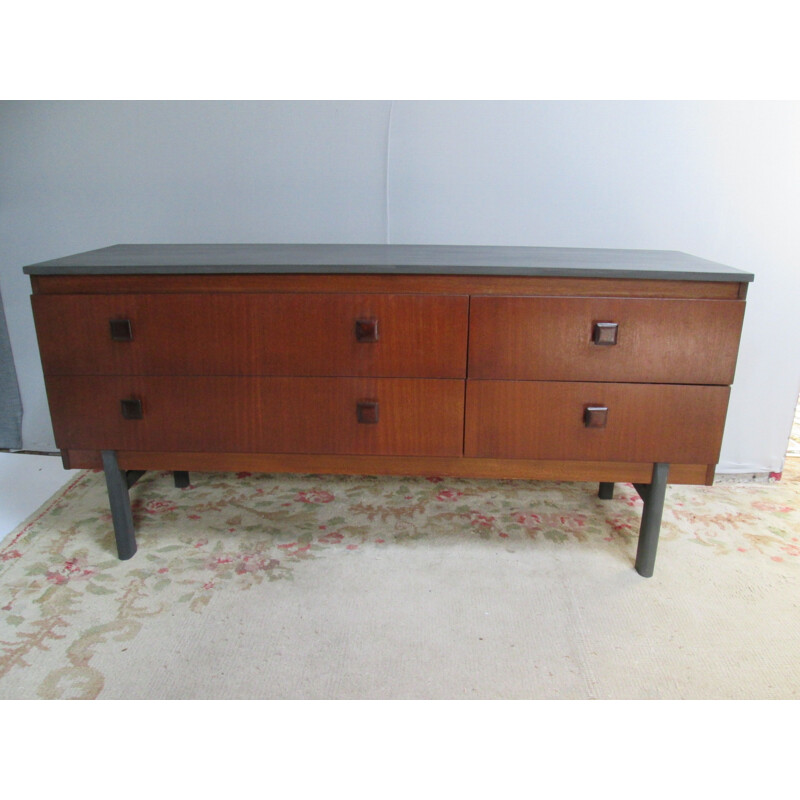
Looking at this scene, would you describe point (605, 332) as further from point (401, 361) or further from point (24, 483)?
point (24, 483)

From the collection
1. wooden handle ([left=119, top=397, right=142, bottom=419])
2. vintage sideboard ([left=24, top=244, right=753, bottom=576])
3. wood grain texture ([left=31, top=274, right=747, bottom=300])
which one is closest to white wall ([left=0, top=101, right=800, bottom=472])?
vintage sideboard ([left=24, top=244, right=753, bottom=576])

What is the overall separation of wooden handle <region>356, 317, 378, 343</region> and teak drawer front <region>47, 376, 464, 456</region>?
0.34 ft

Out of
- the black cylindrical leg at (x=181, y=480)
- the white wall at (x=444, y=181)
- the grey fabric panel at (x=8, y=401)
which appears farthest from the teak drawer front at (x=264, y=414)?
the grey fabric panel at (x=8, y=401)

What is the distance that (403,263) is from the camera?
1.29 m

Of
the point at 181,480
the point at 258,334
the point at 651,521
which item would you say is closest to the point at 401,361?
the point at 258,334

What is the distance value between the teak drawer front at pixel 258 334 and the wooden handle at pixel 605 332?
289 mm

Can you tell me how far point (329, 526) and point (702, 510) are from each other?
116 centimetres

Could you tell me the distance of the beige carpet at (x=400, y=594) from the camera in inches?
47.2

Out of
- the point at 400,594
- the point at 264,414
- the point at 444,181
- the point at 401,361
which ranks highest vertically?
the point at 444,181

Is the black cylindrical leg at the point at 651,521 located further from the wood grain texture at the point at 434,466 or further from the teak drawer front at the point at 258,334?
the teak drawer front at the point at 258,334

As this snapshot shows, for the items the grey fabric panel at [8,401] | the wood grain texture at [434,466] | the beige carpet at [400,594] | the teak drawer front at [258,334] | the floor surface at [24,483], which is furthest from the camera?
the grey fabric panel at [8,401]

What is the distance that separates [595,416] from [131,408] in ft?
3.61

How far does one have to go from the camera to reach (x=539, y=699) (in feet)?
3.80
